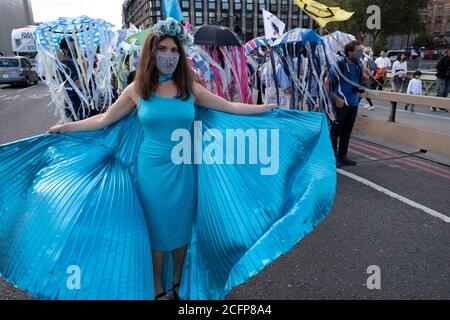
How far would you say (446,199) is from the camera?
4219 mm

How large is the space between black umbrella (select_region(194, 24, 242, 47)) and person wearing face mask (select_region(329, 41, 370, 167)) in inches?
63.2

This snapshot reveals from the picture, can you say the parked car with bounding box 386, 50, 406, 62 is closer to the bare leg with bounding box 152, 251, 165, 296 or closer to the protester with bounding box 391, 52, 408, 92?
the protester with bounding box 391, 52, 408, 92

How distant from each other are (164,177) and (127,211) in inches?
10.8

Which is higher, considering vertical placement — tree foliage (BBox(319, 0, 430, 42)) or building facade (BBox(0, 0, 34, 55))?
building facade (BBox(0, 0, 34, 55))

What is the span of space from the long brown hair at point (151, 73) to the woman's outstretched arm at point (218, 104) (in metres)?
0.13

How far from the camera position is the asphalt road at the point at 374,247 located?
8.51 ft

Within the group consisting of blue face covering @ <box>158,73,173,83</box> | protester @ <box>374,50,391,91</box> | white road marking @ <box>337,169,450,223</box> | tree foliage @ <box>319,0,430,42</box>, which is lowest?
white road marking @ <box>337,169,450,223</box>

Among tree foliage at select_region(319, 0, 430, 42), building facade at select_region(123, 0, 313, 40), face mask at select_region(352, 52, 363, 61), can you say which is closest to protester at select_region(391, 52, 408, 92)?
face mask at select_region(352, 52, 363, 61)

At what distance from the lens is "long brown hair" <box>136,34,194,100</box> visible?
1966 millimetres

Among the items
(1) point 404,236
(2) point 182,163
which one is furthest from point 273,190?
(1) point 404,236

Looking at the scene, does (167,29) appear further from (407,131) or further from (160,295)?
(407,131)

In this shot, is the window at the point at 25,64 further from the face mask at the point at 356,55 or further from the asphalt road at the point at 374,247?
the asphalt road at the point at 374,247

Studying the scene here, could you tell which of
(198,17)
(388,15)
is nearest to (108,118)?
(388,15)

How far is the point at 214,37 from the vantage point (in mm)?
5203
